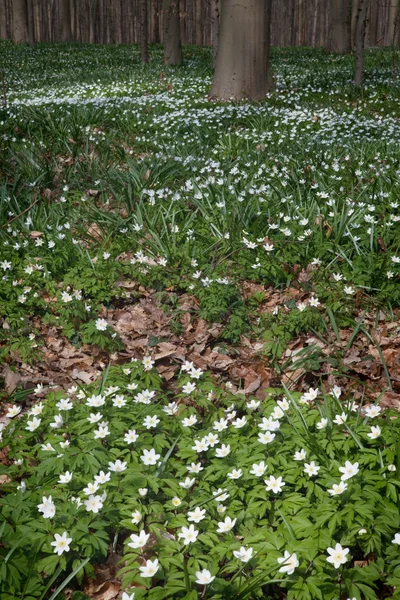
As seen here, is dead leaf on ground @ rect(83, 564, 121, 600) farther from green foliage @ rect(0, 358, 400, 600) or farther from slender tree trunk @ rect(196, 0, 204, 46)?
slender tree trunk @ rect(196, 0, 204, 46)

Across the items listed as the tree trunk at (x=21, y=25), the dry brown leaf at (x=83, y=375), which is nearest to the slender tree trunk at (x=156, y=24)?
the tree trunk at (x=21, y=25)

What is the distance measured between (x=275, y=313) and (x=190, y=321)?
575 millimetres

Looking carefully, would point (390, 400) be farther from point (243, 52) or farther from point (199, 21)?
point (199, 21)

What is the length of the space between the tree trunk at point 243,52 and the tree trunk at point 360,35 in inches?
59.2

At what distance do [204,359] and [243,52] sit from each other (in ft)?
24.3

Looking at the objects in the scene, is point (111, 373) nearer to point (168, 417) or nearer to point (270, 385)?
point (168, 417)

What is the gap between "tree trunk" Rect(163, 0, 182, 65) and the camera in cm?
1391

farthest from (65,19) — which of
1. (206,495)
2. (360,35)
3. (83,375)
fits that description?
(206,495)

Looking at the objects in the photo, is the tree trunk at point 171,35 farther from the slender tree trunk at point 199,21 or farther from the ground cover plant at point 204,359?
the slender tree trunk at point 199,21

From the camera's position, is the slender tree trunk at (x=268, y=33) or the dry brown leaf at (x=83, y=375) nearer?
the dry brown leaf at (x=83, y=375)

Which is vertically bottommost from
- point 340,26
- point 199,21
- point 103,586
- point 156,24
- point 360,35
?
point 103,586

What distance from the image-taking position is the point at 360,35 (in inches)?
352

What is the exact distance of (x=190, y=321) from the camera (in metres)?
3.75

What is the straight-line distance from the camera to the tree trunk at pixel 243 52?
9156mm
